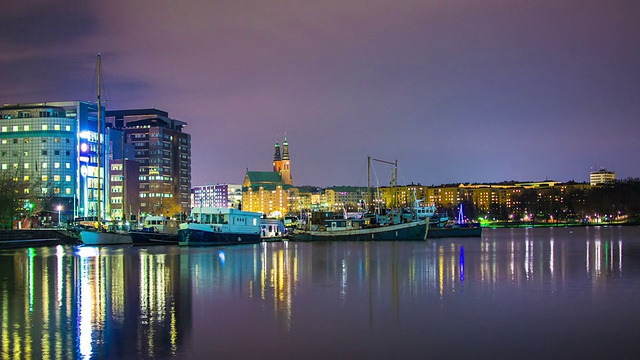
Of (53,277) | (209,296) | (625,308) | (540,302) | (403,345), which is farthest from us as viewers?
(53,277)

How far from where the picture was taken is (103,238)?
100 m

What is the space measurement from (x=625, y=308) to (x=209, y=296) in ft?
64.8

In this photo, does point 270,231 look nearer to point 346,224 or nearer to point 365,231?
point 346,224

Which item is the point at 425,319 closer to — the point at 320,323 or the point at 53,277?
the point at 320,323

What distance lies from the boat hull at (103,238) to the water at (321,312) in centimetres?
4645

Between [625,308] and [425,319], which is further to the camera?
[625,308]

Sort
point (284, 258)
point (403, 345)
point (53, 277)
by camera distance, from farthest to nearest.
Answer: point (284, 258) → point (53, 277) → point (403, 345)

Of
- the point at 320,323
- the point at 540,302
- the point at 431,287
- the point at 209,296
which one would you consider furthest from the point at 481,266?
the point at 320,323

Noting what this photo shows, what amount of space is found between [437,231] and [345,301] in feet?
313

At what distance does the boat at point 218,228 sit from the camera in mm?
92188

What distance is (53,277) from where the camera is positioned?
46250 millimetres

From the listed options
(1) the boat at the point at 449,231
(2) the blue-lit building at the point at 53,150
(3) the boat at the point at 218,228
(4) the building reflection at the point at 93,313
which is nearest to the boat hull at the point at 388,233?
(3) the boat at the point at 218,228

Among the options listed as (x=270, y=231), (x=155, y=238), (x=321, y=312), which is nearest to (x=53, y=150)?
(x=270, y=231)

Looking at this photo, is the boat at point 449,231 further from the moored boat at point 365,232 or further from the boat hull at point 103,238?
the boat hull at point 103,238
